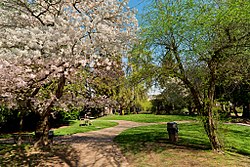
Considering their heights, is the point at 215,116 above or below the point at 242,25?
below

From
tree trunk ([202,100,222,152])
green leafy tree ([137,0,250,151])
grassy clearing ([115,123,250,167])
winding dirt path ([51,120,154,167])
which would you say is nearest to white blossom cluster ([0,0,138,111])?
green leafy tree ([137,0,250,151])

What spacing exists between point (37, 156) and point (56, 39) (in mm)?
3756

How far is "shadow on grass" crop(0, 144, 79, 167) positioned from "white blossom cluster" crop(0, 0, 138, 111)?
171 cm

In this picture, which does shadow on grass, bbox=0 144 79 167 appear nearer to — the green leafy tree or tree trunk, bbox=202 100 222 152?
the green leafy tree

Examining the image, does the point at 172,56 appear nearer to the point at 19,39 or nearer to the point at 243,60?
the point at 243,60

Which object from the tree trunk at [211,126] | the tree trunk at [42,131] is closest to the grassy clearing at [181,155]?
the tree trunk at [211,126]

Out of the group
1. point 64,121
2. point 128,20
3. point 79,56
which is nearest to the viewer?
point 79,56

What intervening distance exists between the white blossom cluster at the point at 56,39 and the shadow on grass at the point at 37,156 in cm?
171

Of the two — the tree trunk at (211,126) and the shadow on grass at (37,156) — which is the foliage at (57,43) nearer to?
the shadow on grass at (37,156)

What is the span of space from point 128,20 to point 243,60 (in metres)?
3.94

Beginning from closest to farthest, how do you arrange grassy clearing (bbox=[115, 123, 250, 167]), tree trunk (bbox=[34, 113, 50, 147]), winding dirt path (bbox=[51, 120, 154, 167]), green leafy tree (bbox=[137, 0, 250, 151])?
1. green leafy tree (bbox=[137, 0, 250, 151])
2. grassy clearing (bbox=[115, 123, 250, 167])
3. winding dirt path (bbox=[51, 120, 154, 167])
4. tree trunk (bbox=[34, 113, 50, 147])

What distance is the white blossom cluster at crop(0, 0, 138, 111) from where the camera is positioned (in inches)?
210

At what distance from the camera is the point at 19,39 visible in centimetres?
531

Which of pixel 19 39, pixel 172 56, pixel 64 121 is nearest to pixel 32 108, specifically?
pixel 19 39
